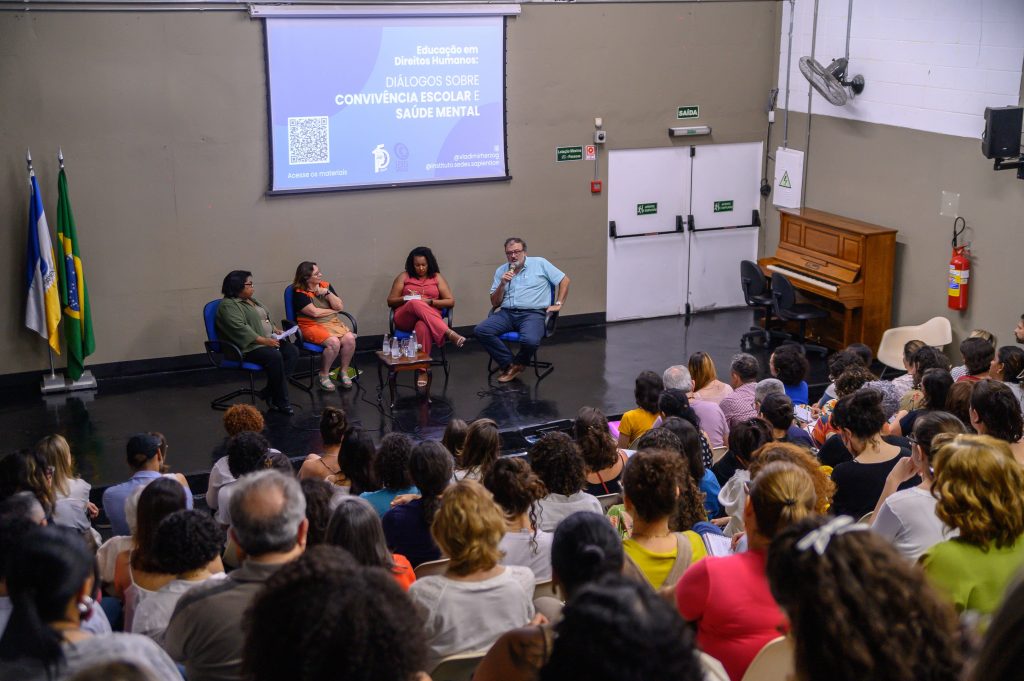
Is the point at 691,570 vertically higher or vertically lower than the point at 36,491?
higher

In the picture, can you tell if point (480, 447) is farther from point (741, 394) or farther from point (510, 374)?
point (510, 374)

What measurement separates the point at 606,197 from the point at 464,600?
6.96 meters

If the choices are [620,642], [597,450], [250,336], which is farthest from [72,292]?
[620,642]

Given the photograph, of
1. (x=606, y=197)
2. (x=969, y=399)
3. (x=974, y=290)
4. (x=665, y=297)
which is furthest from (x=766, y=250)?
(x=969, y=399)

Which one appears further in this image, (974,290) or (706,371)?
(974,290)

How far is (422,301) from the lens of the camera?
311 inches

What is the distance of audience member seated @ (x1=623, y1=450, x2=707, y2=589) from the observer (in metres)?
3.05

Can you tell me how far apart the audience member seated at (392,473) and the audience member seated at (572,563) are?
1550mm

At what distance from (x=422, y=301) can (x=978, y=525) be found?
5.72 meters

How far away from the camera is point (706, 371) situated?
5766 mm

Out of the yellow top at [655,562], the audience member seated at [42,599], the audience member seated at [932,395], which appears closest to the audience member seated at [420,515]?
the yellow top at [655,562]

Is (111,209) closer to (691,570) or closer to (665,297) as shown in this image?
(665,297)

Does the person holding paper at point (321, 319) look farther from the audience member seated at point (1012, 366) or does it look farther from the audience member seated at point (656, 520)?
the audience member seated at point (656, 520)

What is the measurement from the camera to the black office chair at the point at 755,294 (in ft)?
29.2
